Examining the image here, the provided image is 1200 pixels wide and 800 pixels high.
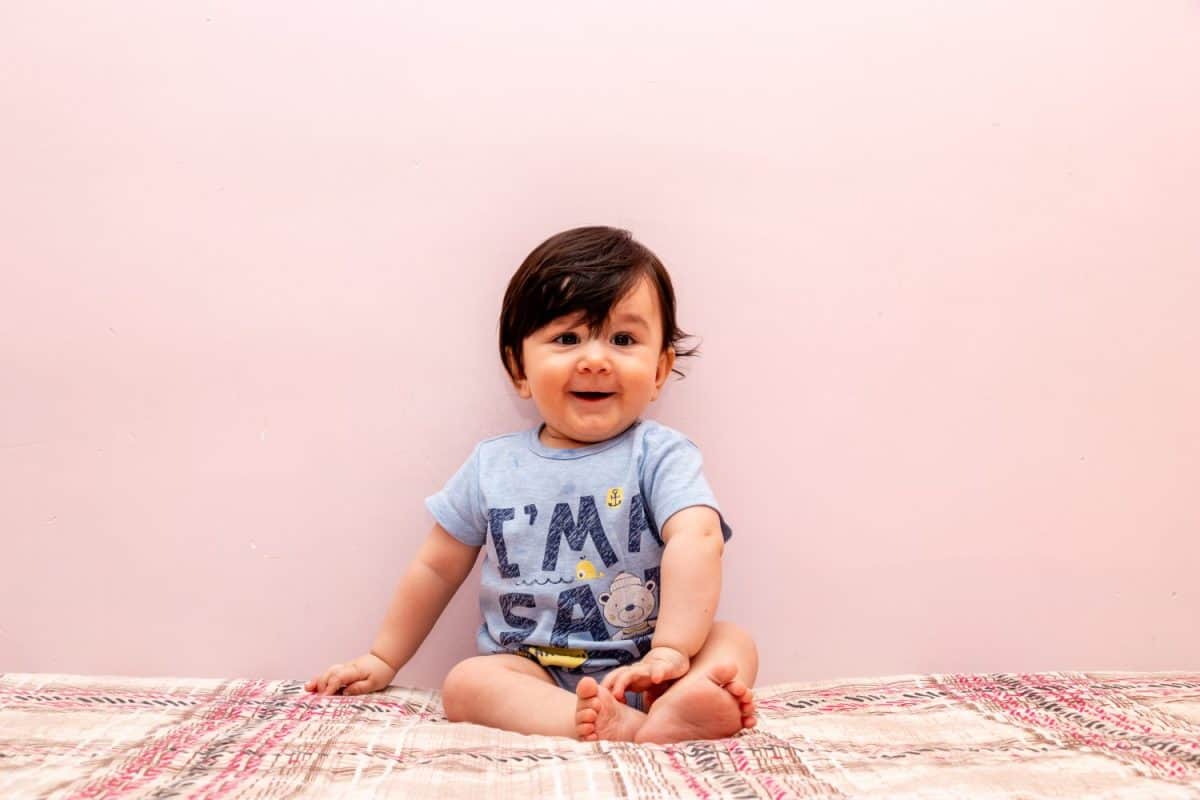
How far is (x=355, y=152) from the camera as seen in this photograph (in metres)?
1.39

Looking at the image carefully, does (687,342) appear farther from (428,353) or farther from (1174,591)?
(1174,591)

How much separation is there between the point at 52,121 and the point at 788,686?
1184 mm

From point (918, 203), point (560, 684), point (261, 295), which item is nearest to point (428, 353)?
point (261, 295)

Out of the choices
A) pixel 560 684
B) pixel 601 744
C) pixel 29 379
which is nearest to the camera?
pixel 601 744

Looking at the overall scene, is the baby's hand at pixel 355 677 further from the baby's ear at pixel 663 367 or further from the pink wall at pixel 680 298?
the baby's ear at pixel 663 367

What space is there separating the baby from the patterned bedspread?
4.5 inches

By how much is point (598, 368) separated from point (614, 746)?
17.7 inches

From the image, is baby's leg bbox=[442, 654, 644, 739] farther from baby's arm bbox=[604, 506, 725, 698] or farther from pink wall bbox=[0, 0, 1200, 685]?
pink wall bbox=[0, 0, 1200, 685]

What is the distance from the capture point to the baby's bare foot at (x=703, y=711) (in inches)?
38.5

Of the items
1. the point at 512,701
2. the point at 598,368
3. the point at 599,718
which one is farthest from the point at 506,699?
the point at 598,368

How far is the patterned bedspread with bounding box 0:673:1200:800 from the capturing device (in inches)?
32.6

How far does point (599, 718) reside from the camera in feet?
3.29

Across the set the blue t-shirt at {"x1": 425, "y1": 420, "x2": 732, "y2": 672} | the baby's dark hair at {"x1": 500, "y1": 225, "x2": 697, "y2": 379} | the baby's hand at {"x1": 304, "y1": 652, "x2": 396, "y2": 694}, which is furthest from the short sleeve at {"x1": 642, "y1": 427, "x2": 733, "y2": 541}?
the baby's hand at {"x1": 304, "y1": 652, "x2": 396, "y2": 694}

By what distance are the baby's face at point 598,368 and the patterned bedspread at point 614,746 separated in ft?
1.21
